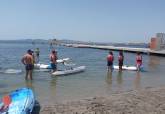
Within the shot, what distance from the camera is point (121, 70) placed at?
24.3m

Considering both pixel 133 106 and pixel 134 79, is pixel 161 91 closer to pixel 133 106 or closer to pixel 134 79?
pixel 133 106

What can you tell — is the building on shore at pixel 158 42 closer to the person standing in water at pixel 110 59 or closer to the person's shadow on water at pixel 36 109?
the person standing in water at pixel 110 59

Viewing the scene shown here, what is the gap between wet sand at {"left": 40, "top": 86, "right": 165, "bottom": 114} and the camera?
1066 centimetres

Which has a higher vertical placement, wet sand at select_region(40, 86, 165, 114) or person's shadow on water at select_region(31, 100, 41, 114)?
wet sand at select_region(40, 86, 165, 114)

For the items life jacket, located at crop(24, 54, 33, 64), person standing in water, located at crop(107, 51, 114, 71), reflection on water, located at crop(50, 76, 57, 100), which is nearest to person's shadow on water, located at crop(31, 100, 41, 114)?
reflection on water, located at crop(50, 76, 57, 100)

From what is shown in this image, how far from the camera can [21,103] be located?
1042 centimetres

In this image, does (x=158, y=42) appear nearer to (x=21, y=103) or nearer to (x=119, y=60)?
(x=119, y=60)

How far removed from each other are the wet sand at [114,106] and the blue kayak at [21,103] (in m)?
0.63

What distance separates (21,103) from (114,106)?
3238 millimetres

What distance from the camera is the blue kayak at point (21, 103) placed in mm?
9828

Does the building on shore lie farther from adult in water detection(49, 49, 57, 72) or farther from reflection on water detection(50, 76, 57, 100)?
reflection on water detection(50, 76, 57, 100)

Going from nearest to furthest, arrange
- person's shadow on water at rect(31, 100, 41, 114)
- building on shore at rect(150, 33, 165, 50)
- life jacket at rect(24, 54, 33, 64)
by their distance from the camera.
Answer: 1. person's shadow on water at rect(31, 100, 41, 114)
2. life jacket at rect(24, 54, 33, 64)
3. building on shore at rect(150, 33, 165, 50)

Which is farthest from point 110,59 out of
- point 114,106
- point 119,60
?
point 114,106

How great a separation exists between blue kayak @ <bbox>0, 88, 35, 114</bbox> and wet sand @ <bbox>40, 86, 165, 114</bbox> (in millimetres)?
630
